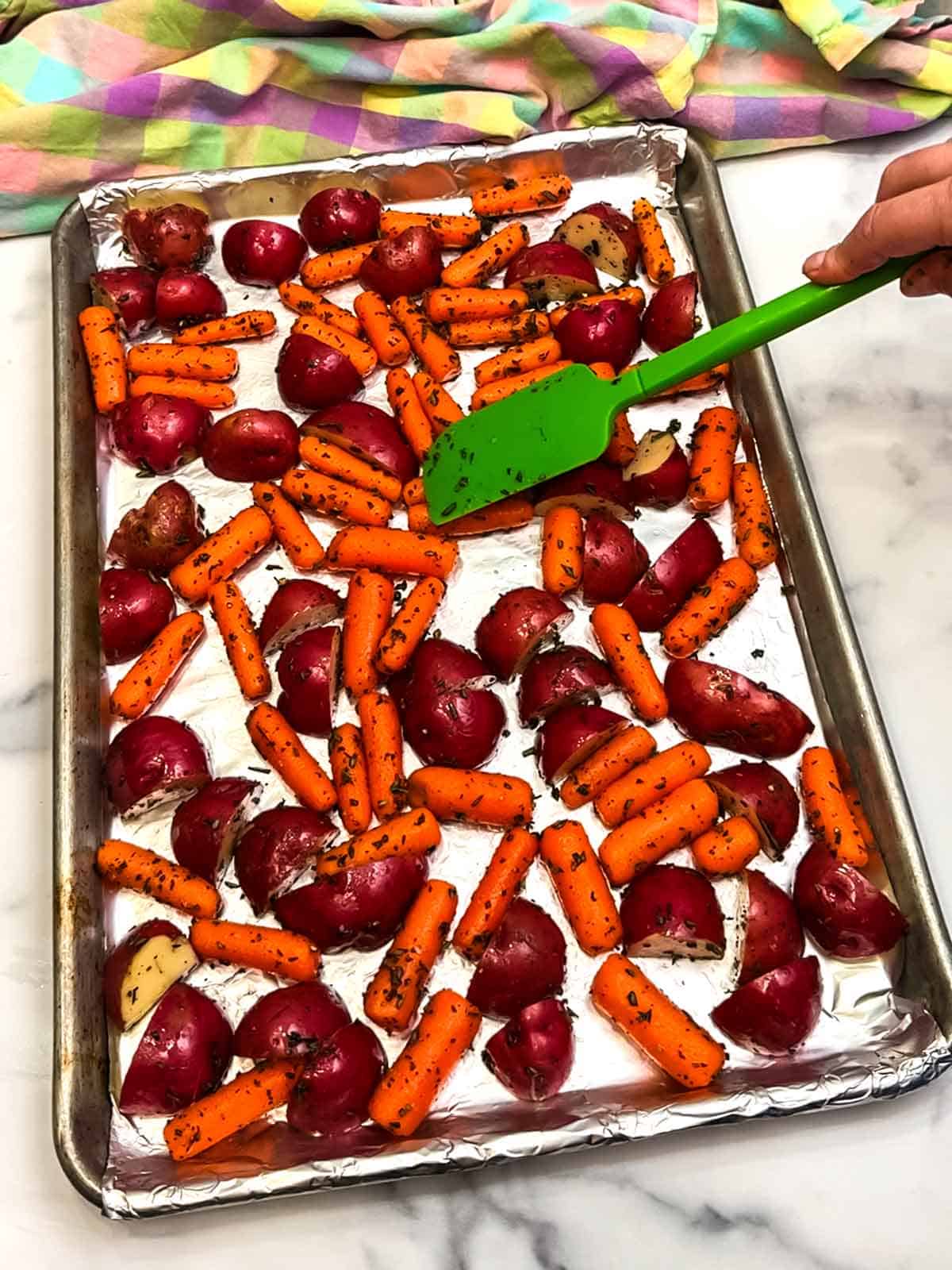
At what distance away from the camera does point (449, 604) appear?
1637 millimetres

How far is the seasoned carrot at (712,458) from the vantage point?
1.64 meters

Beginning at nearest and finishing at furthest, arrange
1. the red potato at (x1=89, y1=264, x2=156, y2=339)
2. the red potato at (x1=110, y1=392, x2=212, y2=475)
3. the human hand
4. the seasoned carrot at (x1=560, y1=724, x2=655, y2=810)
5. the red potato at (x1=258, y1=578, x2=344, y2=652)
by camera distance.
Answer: the human hand, the seasoned carrot at (x1=560, y1=724, x2=655, y2=810), the red potato at (x1=258, y1=578, x2=344, y2=652), the red potato at (x1=110, y1=392, x2=212, y2=475), the red potato at (x1=89, y1=264, x2=156, y2=339)

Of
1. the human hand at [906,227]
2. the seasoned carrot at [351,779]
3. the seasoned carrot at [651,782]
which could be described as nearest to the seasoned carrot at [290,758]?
the seasoned carrot at [351,779]

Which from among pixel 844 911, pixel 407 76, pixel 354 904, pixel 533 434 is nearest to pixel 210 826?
pixel 354 904

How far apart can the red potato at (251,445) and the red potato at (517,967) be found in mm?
707

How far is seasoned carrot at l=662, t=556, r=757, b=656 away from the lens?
5.11 feet

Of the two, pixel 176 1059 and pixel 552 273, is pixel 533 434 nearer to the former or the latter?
pixel 552 273

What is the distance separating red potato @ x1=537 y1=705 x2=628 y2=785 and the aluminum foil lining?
3 centimetres

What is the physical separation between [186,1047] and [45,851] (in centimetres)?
36

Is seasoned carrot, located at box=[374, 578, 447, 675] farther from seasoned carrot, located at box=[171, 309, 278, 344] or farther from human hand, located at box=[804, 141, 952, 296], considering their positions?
human hand, located at box=[804, 141, 952, 296]

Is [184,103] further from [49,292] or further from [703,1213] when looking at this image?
[703,1213]

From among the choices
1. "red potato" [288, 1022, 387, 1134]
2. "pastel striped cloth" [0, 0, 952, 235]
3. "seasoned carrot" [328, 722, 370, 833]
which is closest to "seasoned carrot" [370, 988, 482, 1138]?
"red potato" [288, 1022, 387, 1134]

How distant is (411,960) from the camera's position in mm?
1374

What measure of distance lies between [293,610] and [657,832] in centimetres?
54
